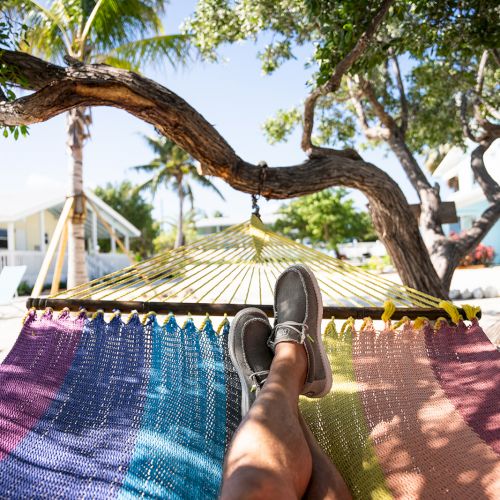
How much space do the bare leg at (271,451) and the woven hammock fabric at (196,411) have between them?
0.26 meters

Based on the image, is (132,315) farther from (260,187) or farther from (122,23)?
(122,23)

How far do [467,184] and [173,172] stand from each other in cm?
1040

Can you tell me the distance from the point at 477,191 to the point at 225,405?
14.5 meters

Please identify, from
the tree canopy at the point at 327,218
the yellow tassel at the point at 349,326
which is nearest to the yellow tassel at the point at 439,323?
the yellow tassel at the point at 349,326

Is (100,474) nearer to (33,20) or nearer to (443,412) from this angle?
(443,412)

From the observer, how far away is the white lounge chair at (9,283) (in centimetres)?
585

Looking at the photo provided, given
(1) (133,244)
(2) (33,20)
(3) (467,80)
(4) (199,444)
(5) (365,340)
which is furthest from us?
(1) (133,244)

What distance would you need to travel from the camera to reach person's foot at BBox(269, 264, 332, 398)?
1.24 meters

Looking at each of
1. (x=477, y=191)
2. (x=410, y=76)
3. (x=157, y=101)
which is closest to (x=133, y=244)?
(x=477, y=191)

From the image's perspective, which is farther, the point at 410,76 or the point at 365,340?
the point at 410,76

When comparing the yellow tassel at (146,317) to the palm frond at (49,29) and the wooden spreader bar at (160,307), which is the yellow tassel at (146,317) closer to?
the wooden spreader bar at (160,307)

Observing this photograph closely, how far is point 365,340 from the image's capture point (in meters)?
1.49

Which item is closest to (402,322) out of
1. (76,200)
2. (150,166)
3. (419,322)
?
(419,322)

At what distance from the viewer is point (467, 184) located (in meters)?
15.5
